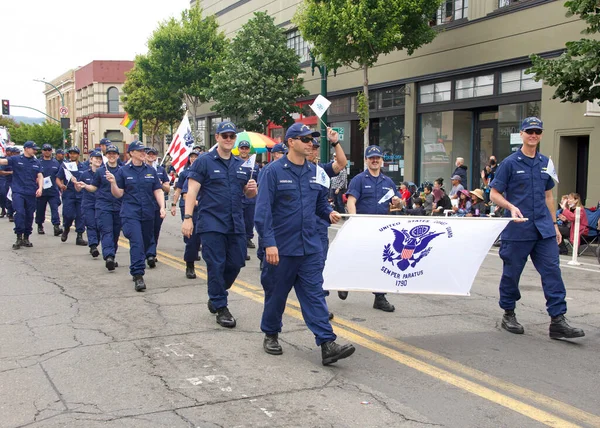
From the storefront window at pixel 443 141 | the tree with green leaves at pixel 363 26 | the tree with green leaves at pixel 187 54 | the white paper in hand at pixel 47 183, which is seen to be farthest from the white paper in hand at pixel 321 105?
the tree with green leaves at pixel 187 54

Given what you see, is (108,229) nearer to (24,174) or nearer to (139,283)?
(139,283)

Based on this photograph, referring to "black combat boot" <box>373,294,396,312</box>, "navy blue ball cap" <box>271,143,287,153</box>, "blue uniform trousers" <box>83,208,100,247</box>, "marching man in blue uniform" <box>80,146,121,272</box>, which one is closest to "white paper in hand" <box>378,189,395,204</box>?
"black combat boot" <box>373,294,396,312</box>

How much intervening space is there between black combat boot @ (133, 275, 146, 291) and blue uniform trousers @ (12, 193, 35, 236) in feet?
18.0

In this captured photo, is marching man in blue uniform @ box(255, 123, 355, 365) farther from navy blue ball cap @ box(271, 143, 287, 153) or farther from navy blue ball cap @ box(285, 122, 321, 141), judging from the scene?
navy blue ball cap @ box(271, 143, 287, 153)

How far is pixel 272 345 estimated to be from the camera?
5.75 meters

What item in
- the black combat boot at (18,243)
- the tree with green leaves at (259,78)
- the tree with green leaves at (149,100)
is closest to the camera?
the black combat boot at (18,243)

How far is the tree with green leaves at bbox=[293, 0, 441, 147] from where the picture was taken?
62.4ft

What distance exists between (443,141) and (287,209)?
1715 cm

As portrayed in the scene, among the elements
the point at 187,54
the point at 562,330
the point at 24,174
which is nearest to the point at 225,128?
the point at 562,330

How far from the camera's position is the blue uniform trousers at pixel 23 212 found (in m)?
13.2

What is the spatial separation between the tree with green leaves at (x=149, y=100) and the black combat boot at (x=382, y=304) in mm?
29310

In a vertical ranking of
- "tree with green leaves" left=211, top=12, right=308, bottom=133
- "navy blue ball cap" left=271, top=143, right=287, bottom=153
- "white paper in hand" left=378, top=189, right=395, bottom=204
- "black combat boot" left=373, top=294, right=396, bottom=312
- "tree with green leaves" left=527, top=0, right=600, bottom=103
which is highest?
"tree with green leaves" left=211, top=12, right=308, bottom=133

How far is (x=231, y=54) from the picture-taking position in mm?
27031

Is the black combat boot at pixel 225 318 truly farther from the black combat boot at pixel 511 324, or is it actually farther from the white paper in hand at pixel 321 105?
the white paper in hand at pixel 321 105
